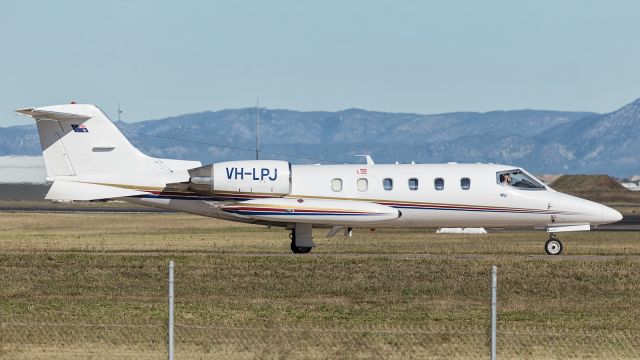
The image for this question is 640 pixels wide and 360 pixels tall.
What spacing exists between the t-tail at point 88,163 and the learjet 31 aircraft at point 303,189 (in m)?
0.03

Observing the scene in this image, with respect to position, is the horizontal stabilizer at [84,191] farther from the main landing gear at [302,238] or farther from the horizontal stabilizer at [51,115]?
the main landing gear at [302,238]

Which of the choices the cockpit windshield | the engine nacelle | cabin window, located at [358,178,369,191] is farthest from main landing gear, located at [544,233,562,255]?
the engine nacelle

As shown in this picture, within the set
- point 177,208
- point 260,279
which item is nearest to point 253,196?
point 177,208

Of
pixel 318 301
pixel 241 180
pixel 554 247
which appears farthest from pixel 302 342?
pixel 554 247

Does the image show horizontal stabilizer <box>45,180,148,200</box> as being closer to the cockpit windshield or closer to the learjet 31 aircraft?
the learjet 31 aircraft

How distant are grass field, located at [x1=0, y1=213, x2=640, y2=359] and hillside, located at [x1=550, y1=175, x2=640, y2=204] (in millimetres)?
95548

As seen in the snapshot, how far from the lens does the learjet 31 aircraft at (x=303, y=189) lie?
1640 inches

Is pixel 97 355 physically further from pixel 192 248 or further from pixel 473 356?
pixel 192 248

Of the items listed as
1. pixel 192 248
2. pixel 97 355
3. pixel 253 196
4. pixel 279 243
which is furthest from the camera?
pixel 279 243

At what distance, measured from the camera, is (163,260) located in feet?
125

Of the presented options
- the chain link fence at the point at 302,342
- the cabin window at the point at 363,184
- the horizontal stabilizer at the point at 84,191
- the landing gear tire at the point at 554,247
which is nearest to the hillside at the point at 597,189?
the landing gear tire at the point at 554,247

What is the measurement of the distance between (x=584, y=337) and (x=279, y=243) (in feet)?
84.8

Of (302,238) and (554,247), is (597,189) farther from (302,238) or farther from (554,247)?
(302,238)

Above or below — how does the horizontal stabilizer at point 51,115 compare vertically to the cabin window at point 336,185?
above
